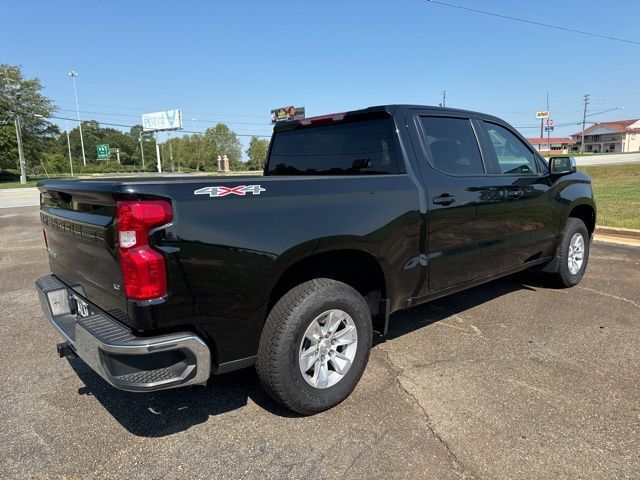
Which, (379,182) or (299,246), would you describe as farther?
(379,182)

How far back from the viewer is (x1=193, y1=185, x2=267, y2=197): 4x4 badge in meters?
2.34

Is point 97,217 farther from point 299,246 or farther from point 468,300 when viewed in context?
point 468,300

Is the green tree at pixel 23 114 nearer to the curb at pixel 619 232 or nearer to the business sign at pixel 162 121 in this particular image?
the business sign at pixel 162 121

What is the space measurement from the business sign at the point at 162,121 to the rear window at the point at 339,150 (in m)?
79.2

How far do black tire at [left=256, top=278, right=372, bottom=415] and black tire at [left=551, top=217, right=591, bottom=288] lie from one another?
3.20 metres

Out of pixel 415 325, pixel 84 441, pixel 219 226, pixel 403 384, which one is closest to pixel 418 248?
pixel 403 384

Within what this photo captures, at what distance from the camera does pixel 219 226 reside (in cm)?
237

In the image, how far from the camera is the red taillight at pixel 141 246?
2.20 m

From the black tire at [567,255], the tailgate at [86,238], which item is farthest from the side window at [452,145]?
the tailgate at [86,238]

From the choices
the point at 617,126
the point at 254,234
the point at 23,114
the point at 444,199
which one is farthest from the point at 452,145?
the point at 617,126

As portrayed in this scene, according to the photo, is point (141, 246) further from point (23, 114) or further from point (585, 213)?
point (23, 114)

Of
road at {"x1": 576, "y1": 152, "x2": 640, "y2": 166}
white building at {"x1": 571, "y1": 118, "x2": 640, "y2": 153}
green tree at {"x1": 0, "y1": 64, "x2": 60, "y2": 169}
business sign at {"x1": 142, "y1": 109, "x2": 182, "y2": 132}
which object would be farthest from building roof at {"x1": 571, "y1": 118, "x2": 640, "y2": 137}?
green tree at {"x1": 0, "y1": 64, "x2": 60, "y2": 169}

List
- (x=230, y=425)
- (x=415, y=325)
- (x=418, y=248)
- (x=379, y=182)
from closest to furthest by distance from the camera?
1. (x=230, y=425)
2. (x=379, y=182)
3. (x=418, y=248)
4. (x=415, y=325)

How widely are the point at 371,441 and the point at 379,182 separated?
5.27ft
